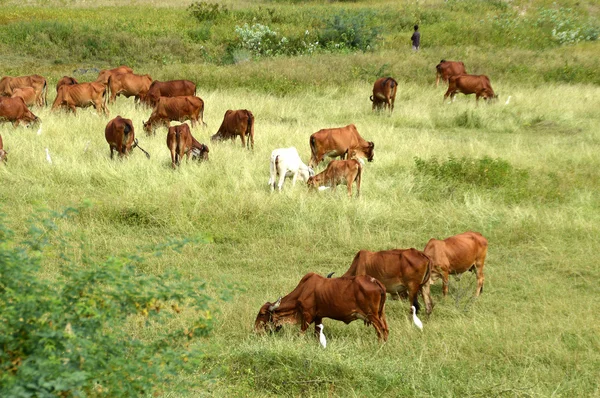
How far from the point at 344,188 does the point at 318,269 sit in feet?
9.77

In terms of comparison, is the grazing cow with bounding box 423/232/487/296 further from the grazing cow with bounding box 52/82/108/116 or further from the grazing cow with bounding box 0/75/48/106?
the grazing cow with bounding box 0/75/48/106

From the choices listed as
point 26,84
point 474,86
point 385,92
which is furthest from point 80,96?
point 474,86

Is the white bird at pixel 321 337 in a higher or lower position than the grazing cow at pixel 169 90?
lower

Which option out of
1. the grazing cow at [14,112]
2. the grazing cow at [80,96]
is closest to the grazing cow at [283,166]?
the grazing cow at [14,112]

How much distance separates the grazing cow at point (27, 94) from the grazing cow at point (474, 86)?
1038cm

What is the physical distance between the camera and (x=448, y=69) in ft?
74.4

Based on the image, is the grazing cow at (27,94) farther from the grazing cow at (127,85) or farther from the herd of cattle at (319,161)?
the grazing cow at (127,85)

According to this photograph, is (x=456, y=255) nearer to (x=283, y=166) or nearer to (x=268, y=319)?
(x=268, y=319)

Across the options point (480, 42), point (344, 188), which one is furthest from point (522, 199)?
point (480, 42)

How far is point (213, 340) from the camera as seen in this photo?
7621 millimetres

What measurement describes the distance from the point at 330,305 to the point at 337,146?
6747 mm

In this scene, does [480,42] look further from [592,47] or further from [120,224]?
[120,224]

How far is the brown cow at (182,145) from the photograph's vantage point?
13508 mm

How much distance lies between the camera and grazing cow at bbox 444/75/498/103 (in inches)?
808
